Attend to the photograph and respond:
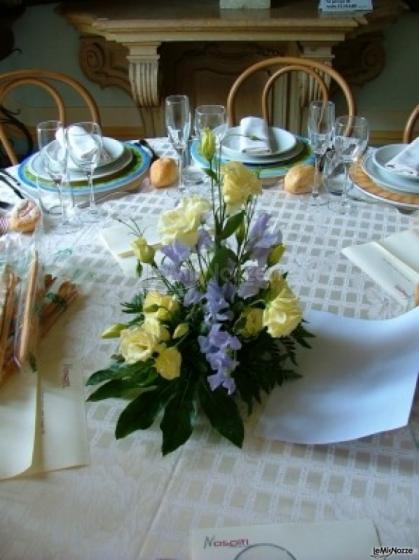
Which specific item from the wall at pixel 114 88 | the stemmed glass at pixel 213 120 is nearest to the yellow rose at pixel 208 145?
the stemmed glass at pixel 213 120

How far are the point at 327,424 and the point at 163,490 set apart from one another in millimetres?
221

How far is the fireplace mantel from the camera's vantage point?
2475 mm

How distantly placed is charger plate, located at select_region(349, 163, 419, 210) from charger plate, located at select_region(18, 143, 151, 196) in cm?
48

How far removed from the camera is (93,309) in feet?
3.22

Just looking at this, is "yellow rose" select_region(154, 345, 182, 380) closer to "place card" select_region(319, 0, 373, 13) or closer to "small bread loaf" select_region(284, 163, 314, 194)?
"small bread loaf" select_region(284, 163, 314, 194)

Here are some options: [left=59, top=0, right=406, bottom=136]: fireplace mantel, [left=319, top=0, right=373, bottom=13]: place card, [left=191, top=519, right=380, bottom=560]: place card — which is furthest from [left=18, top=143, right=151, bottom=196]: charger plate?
[left=319, top=0, right=373, bottom=13]: place card

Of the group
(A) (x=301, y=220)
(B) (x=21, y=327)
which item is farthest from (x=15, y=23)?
(B) (x=21, y=327)

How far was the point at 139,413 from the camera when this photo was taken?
0.74 meters

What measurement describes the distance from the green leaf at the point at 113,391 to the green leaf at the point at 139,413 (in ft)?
0.06

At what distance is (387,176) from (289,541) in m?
0.89

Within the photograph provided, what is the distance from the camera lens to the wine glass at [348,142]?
1185 mm

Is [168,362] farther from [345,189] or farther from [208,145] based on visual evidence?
[345,189]

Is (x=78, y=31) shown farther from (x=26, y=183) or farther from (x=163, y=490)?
(x=163, y=490)

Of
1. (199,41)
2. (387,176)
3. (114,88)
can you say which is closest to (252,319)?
(387,176)
